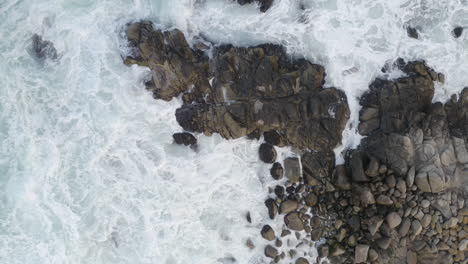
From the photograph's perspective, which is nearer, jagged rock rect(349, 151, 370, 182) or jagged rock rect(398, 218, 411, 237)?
jagged rock rect(398, 218, 411, 237)

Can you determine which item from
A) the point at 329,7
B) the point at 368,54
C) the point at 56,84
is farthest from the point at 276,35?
the point at 56,84

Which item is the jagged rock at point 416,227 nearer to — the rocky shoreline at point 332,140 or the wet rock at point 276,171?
the rocky shoreline at point 332,140

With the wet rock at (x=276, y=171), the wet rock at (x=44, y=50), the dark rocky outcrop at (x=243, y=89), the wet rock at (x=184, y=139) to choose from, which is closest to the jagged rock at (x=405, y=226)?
the dark rocky outcrop at (x=243, y=89)

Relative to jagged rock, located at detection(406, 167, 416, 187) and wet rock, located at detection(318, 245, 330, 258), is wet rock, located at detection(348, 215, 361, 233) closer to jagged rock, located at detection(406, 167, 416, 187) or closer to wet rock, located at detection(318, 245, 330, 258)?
wet rock, located at detection(318, 245, 330, 258)

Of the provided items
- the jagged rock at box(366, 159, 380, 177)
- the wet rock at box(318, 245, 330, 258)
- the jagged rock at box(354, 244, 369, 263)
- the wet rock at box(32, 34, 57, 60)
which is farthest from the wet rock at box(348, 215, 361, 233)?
the wet rock at box(32, 34, 57, 60)

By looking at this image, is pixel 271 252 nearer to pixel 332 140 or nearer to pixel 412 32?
pixel 332 140
